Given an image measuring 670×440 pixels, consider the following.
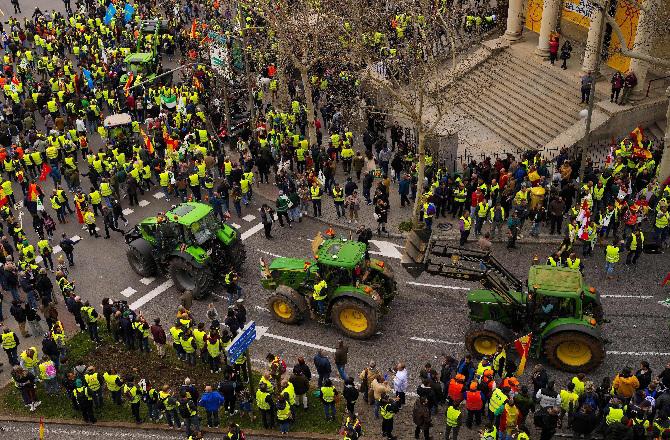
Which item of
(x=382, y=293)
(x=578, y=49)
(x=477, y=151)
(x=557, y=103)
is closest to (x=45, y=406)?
(x=382, y=293)

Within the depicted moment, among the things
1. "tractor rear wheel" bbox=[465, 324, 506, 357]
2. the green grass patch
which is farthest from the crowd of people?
"tractor rear wheel" bbox=[465, 324, 506, 357]

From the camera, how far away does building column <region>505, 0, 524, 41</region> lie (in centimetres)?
3155

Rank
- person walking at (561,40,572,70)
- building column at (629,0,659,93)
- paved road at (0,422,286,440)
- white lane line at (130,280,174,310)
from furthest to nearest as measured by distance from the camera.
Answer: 1. person walking at (561,40,572,70)
2. building column at (629,0,659,93)
3. white lane line at (130,280,174,310)
4. paved road at (0,422,286,440)

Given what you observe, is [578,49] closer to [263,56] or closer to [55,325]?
[263,56]

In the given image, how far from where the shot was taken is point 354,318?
1770 centimetres

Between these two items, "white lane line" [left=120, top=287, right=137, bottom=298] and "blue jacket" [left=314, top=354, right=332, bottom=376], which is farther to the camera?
"white lane line" [left=120, top=287, right=137, bottom=298]

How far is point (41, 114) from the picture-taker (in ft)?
107

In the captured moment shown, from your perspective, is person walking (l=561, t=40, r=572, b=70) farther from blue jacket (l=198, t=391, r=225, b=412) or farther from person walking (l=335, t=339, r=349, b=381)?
blue jacket (l=198, t=391, r=225, b=412)

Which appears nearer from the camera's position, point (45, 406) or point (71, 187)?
point (45, 406)

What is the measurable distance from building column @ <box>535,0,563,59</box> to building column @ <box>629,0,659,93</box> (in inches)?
153

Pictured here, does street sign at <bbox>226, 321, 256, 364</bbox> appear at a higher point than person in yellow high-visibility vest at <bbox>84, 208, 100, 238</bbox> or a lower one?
higher

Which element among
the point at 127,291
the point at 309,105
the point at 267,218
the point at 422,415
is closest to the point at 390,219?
the point at 267,218

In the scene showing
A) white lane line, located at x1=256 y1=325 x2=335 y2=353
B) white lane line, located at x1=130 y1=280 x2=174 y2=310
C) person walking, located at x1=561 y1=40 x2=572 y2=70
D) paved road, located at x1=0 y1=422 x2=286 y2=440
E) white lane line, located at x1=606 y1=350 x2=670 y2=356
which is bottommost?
paved road, located at x1=0 y1=422 x2=286 y2=440

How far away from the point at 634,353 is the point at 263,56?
844 inches
